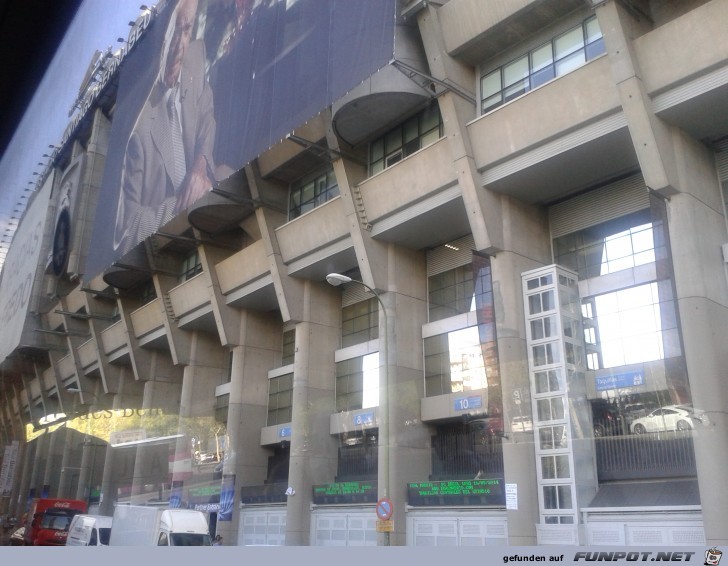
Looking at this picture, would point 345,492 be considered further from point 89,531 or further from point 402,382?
point 89,531

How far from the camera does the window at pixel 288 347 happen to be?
26550mm

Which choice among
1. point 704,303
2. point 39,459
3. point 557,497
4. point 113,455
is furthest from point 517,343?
point 113,455

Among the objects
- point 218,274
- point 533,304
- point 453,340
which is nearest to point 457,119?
point 533,304

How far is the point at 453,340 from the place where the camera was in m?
20.0

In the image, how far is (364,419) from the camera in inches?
846

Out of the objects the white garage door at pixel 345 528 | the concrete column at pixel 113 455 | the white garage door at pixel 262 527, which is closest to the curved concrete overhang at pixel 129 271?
the concrete column at pixel 113 455

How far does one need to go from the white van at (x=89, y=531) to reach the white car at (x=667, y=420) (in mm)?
13809

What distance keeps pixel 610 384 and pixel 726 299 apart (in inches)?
116

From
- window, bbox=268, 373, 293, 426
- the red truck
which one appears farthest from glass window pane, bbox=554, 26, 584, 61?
the red truck

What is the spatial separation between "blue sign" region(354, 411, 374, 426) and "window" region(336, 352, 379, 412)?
364mm

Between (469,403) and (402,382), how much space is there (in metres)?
2.11

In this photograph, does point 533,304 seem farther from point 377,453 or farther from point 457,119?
point 377,453

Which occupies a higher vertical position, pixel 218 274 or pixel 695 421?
pixel 218 274

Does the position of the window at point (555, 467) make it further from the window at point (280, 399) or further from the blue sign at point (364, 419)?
the window at point (280, 399)
